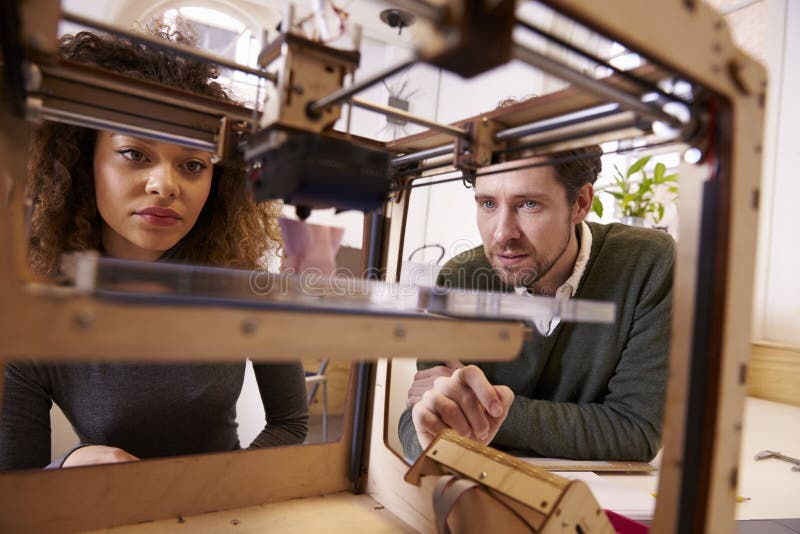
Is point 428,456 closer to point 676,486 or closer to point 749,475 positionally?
point 676,486

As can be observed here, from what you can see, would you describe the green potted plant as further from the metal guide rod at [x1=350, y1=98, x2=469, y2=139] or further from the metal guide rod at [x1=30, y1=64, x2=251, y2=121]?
the metal guide rod at [x1=30, y1=64, x2=251, y2=121]

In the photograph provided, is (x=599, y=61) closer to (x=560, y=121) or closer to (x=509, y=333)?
(x=560, y=121)

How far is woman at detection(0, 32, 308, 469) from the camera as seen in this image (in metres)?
0.94

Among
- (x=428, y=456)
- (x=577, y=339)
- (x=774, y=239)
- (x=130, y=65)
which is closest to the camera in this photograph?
(x=428, y=456)

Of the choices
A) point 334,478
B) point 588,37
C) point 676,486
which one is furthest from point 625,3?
point 334,478

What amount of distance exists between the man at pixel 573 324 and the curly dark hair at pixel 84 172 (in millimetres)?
557

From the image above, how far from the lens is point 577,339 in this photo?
1.38 metres

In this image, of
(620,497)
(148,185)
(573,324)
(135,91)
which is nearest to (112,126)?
(135,91)

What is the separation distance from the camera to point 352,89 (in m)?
0.49

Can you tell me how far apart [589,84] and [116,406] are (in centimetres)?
103

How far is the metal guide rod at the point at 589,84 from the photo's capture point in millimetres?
429

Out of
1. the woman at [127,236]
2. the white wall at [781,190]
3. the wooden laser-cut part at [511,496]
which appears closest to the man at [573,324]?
the wooden laser-cut part at [511,496]

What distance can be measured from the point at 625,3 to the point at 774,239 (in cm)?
225

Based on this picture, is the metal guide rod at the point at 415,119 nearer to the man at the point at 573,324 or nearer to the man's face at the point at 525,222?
the man at the point at 573,324
